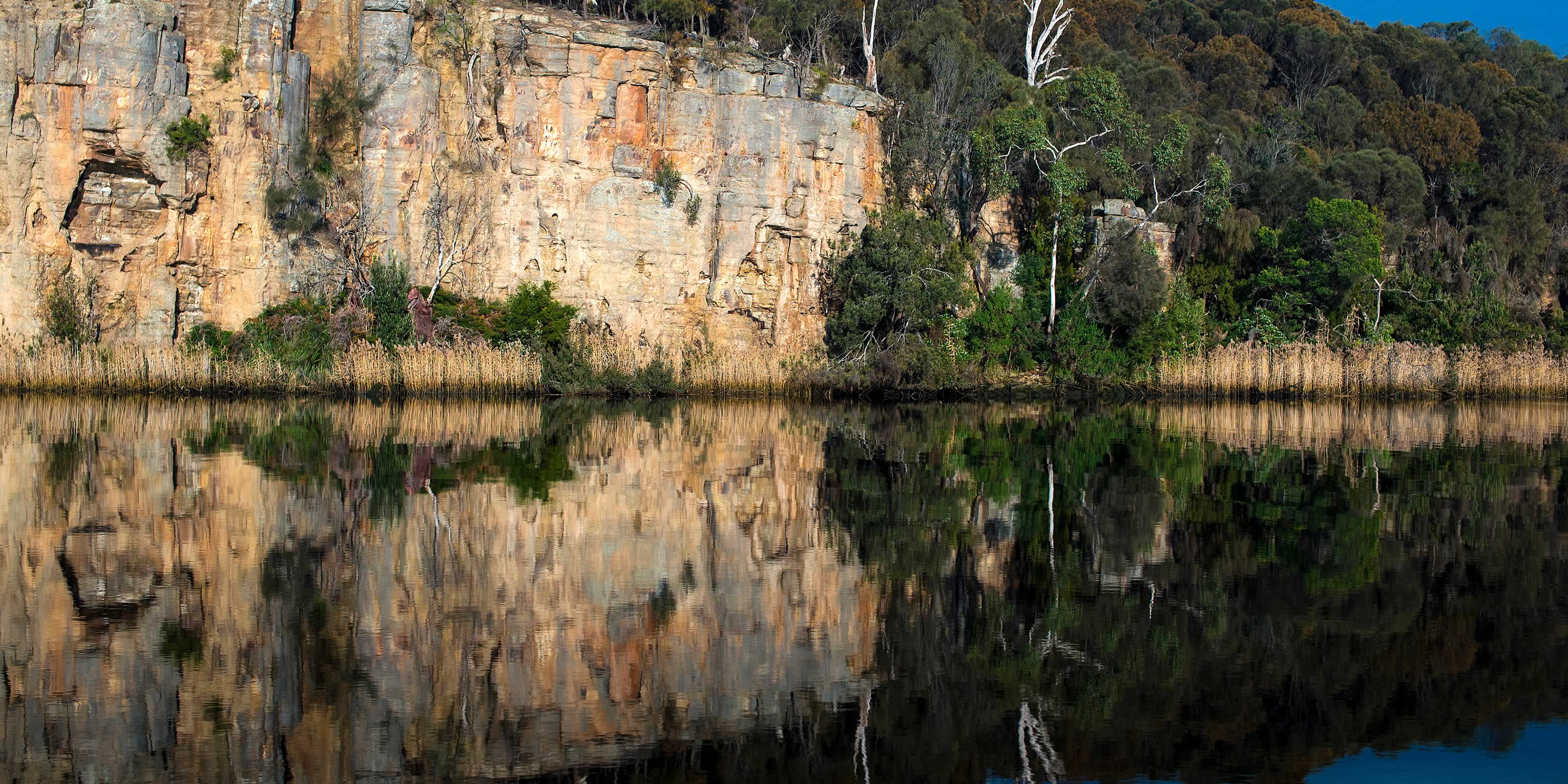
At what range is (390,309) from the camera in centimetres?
3019

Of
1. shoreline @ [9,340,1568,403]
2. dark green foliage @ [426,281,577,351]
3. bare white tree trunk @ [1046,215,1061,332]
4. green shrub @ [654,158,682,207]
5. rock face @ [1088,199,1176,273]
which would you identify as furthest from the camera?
rock face @ [1088,199,1176,273]

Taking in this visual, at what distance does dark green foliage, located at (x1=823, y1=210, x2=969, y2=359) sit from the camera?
32500 mm

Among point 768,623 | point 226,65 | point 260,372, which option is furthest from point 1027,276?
point 768,623

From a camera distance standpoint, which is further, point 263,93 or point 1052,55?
point 1052,55

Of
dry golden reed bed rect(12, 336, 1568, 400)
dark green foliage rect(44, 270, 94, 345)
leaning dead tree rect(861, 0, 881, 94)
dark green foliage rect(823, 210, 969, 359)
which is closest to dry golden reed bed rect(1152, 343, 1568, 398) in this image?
dry golden reed bed rect(12, 336, 1568, 400)

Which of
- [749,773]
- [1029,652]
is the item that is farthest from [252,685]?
[1029,652]

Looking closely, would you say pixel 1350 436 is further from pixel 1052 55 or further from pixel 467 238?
pixel 1052 55

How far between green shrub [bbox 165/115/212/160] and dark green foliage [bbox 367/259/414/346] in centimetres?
518

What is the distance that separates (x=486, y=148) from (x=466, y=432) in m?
15.0

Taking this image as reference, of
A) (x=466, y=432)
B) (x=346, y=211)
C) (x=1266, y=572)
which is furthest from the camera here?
(x=346, y=211)

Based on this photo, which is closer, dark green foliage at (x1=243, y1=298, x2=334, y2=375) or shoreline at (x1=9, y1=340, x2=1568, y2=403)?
shoreline at (x1=9, y1=340, x2=1568, y2=403)

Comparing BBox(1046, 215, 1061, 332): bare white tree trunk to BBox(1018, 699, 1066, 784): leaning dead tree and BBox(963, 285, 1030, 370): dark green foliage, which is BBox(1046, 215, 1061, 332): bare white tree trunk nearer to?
BBox(963, 285, 1030, 370): dark green foliage

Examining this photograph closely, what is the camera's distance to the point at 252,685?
682cm

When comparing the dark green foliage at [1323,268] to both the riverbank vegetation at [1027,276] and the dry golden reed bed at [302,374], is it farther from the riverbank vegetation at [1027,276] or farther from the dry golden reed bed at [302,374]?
the dry golden reed bed at [302,374]
